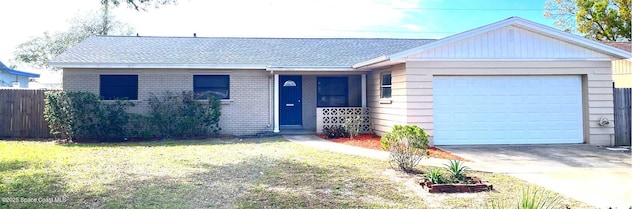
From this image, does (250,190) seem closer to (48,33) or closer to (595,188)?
(595,188)

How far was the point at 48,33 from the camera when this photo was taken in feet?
107

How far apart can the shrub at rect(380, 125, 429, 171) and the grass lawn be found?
12.1 inches

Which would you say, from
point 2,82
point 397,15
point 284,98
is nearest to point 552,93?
point 284,98

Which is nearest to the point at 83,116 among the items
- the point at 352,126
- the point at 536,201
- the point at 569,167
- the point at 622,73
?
the point at 352,126

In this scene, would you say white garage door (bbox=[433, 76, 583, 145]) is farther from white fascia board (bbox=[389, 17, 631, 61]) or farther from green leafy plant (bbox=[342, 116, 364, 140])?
green leafy plant (bbox=[342, 116, 364, 140])

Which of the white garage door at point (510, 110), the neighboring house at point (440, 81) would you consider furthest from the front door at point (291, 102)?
the white garage door at point (510, 110)

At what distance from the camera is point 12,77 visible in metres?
23.8

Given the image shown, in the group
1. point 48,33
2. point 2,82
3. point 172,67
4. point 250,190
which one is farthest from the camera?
point 48,33

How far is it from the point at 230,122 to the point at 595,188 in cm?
1078

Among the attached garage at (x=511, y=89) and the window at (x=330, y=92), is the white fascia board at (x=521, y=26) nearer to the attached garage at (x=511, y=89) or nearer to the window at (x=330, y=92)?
the attached garage at (x=511, y=89)

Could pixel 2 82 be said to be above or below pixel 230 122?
above

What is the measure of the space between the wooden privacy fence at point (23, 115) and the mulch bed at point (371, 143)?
9442mm

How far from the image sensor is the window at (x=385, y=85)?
12242mm

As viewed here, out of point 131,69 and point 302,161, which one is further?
point 131,69
